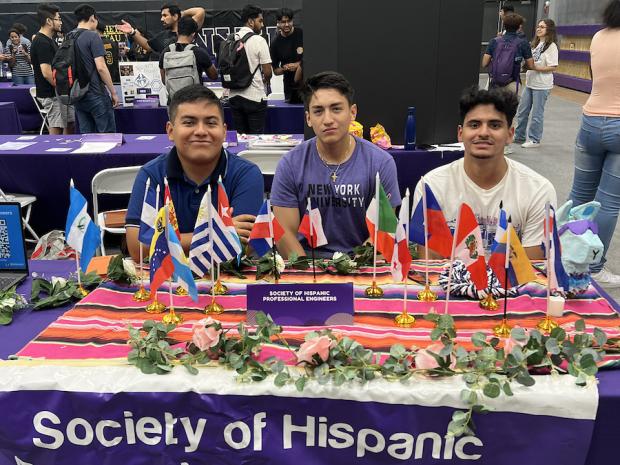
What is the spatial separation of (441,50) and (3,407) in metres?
3.82

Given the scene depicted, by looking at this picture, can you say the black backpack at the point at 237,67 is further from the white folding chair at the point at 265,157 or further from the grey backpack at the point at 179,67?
the white folding chair at the point at 265,157

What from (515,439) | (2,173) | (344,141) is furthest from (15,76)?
(515,439)

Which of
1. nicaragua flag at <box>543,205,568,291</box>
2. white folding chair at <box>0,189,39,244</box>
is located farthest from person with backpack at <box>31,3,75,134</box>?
nicaragua flag at <box>543,205,568,291</box>

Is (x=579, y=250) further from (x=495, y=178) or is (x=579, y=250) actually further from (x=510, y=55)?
(x=510, y=55)

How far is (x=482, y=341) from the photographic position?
4.74 feet

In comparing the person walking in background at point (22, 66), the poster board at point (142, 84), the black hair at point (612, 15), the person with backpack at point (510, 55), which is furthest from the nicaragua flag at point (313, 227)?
the person walking in background at point (22, 66)

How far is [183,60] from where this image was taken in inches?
229

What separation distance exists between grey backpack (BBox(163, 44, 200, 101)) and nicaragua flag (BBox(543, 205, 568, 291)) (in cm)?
493

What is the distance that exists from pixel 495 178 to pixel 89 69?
185 inches

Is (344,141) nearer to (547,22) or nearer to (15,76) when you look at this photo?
(547,22)

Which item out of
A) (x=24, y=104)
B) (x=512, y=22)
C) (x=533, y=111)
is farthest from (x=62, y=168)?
(x=533, y=111)

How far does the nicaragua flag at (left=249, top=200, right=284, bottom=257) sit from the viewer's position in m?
1.87

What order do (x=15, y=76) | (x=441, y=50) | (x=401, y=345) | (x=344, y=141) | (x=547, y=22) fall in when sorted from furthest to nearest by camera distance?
1. (x=15, y=76)
2. (x=547, y=22)
3. (x=441, y=50)
4. (x=344, y=141)
5. (x=401, y=345)

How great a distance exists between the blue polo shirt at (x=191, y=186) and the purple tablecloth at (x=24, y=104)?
24.0 feet
